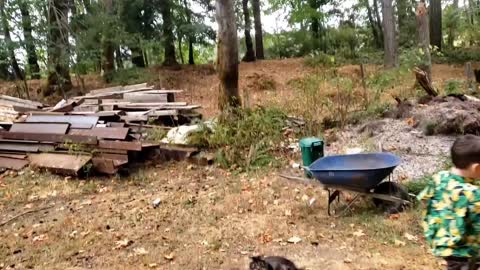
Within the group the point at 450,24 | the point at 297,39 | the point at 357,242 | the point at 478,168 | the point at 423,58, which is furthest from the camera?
the point at 297,39

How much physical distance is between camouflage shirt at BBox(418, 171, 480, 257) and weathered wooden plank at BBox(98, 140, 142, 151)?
588 cm

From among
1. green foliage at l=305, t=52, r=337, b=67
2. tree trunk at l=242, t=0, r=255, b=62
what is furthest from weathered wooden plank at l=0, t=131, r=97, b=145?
tree trunk at l=242, t=0, r=255, b=62

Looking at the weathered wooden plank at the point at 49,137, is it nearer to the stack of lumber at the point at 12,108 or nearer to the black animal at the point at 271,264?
the stack of lumber at the point at 12,108

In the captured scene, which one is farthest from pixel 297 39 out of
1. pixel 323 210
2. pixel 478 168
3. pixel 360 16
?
pixel 478 168

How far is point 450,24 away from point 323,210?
61.5ft

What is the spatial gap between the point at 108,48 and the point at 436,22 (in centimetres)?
1271

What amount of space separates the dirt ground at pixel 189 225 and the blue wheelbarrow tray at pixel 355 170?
0.41 m

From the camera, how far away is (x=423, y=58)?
34.4 ft

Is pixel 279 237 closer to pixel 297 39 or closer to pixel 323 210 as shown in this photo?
pixel 323 210

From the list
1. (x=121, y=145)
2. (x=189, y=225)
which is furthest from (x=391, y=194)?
(x=121, y=145)

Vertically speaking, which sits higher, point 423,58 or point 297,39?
point 297,39

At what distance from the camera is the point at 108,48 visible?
1609cm

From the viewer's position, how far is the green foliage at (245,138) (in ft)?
24.7

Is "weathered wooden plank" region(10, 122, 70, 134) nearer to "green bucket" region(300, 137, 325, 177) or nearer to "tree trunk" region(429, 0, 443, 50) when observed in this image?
"green bucket" region(300, 137, 325, 177)
